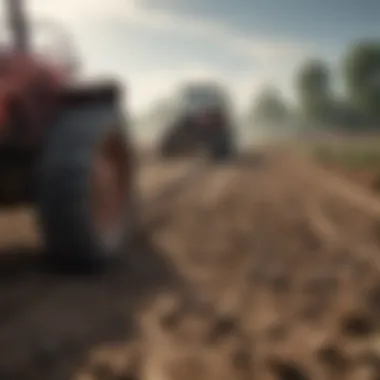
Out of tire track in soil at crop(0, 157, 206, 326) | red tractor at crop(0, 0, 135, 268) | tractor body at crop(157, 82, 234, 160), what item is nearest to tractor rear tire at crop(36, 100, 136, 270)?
red tractor at crop(0, 0, 135, 268)

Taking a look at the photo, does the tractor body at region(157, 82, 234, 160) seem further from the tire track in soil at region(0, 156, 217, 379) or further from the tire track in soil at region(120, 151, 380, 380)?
the tire track in soil at region(0, 156, 217, 379)

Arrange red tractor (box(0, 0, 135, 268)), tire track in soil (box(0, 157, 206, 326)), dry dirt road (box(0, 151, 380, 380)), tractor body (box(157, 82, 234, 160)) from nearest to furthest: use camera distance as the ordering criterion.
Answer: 1. dry dirt road (box(0, 151, 380, 380))
2. tire track in soil (box(0, 157, 206, 326))
3. red tractor (box(0, 0, 135, 268))
4. tractor body (box(157, 82, 234, 160))

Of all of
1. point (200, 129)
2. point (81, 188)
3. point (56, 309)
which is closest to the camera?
point (56, 309)

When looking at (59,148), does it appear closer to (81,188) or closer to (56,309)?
(81,188)

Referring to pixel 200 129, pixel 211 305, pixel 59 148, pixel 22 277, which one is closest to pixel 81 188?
pixel 59 148

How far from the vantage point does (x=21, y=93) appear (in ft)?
10.8

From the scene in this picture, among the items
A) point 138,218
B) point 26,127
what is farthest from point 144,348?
point 138,218

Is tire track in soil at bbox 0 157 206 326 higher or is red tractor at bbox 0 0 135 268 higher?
red tractor at bbox 0 0 135 268

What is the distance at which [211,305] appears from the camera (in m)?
3.13

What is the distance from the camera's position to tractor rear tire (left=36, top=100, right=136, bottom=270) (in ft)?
11.0

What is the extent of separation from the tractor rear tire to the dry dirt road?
0.14 m

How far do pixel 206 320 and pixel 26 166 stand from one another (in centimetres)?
123

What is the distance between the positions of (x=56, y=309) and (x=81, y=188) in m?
0.59

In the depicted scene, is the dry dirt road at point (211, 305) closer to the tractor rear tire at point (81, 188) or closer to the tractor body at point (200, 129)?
the tractor rear tire at point (81, 188)
